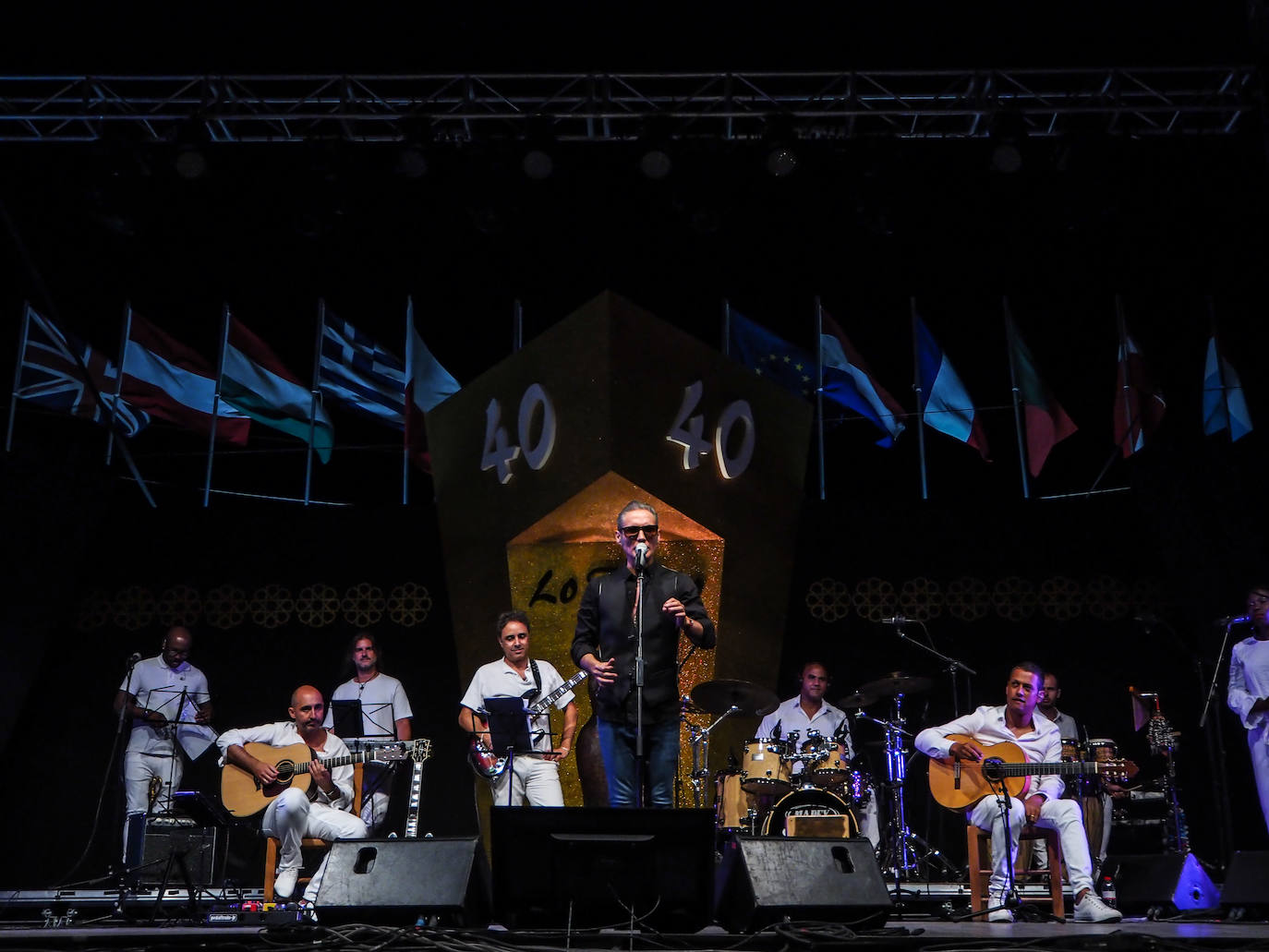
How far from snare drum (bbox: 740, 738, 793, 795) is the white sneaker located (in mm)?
2274

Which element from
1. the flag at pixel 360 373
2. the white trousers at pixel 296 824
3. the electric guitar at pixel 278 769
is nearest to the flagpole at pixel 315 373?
the flag at pixel 360 373

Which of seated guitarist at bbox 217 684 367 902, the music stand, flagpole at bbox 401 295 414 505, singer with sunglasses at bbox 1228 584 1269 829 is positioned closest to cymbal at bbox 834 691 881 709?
singer with sunglasses at bbox 1228 584 1269 829

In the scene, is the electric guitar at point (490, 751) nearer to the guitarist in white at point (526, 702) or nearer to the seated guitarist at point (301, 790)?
the guitarist in white at point (526, 702)

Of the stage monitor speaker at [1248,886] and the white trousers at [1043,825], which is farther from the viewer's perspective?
the white trousers at [1043,825]

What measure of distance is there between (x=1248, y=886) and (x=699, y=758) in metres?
3.62

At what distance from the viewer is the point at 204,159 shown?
380 inches

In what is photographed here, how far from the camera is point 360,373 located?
1205cm

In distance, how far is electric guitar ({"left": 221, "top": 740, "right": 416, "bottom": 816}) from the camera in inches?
326

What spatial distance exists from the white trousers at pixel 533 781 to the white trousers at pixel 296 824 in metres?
1.05

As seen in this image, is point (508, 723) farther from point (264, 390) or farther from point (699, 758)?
point (264, 390)

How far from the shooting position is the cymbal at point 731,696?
7.36 metres

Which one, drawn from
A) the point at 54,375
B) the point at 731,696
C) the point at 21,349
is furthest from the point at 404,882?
the point at 21,349

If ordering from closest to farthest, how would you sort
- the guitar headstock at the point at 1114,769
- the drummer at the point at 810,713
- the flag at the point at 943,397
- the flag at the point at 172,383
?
the guitar headstock at the point at 1114,769
the drummer at the point at 810,713
the flag at the point at 172,383
the flag at the point at 943,397

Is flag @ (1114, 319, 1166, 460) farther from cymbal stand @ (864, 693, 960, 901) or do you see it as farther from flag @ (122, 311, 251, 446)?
flag @ (122, 311, 251, 446)
